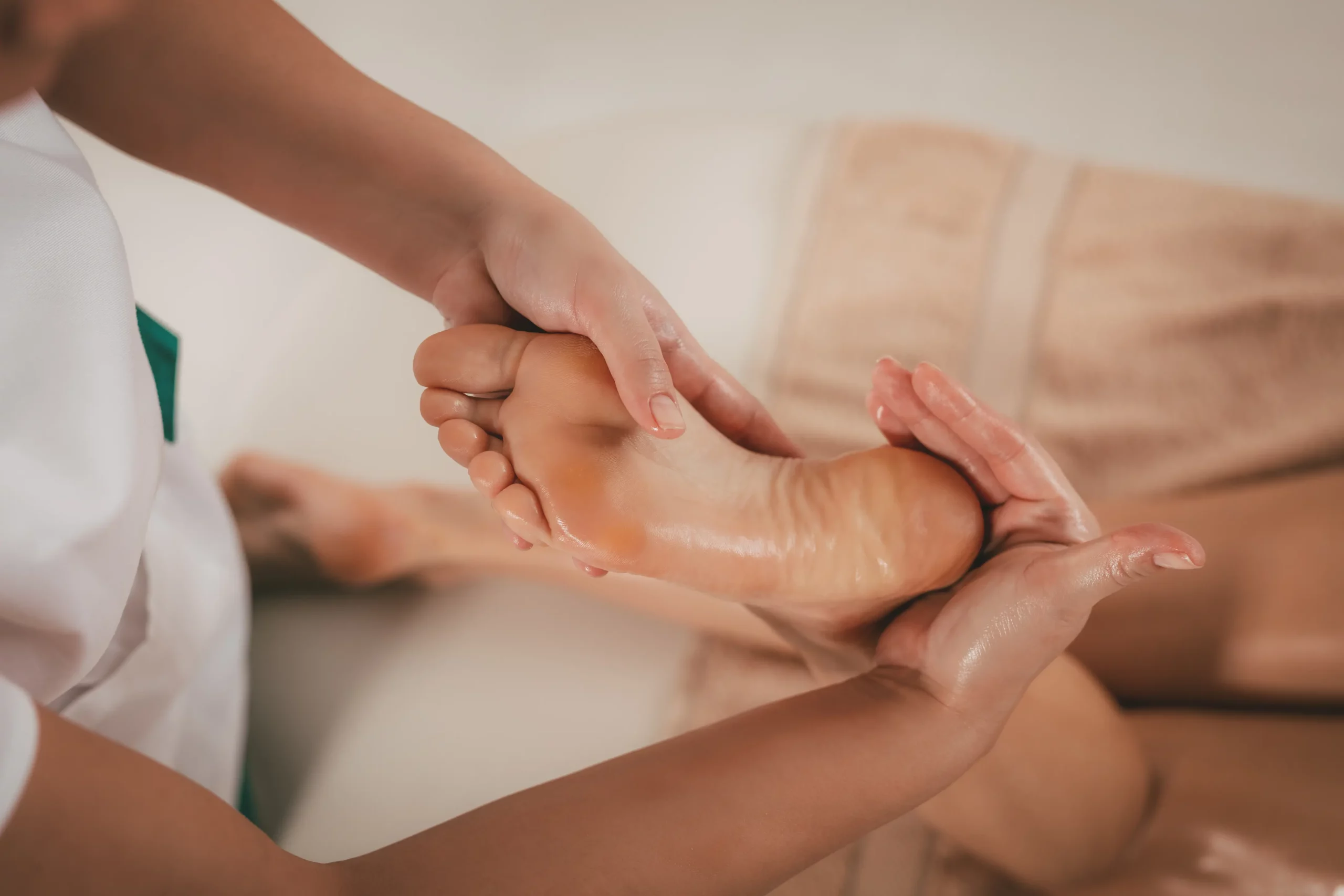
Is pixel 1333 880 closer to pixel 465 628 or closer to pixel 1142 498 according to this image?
pixel 1142 498

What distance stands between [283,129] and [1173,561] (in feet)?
1.88

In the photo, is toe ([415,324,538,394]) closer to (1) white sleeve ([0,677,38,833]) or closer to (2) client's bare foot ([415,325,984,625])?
(2) client's bare foot ([415,325,984,625])

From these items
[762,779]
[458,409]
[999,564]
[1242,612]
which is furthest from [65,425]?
[1242,612]

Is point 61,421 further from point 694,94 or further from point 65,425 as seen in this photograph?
point 694,94

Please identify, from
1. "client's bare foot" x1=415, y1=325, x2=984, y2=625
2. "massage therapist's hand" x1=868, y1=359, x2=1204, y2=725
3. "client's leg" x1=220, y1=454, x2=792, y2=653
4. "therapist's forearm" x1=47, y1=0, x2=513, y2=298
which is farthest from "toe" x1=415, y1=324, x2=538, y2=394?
"client's leg" x1=220, y1=454, x2=792, y2=653

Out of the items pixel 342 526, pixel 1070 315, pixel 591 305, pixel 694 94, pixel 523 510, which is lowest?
pixel 342 526

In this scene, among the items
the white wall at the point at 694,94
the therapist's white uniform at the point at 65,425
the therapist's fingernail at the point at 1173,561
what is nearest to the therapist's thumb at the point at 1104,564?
the therapist's fingernail at the point at 1173,561

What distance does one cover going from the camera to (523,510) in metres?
0.51

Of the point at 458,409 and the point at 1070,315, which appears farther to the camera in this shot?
the point at 1070,315

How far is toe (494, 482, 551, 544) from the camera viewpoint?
0.51m

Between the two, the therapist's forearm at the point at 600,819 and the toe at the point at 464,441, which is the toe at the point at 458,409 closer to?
the toe at the point at 464,441

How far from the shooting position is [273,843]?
1.42 feet

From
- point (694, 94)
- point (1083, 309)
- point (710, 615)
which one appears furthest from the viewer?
point (694, 94)

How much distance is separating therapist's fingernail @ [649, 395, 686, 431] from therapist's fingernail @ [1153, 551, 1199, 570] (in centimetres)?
26
